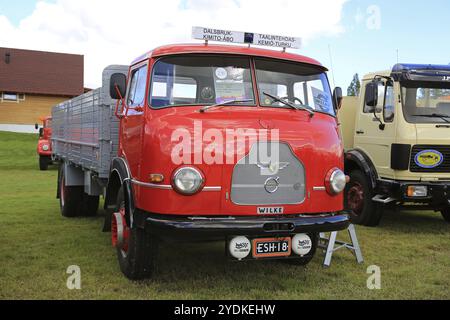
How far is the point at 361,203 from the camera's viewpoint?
28.3ft

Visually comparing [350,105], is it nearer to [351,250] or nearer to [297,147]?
[351,250]

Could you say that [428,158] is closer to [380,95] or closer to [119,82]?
[380,95]

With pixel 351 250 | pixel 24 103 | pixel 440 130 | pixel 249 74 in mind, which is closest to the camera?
pixel 249 74

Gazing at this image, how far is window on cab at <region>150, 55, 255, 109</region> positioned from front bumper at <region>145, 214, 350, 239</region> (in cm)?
114

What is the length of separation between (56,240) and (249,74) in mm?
3696

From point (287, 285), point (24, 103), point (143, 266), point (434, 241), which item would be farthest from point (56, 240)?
point (24, 103)

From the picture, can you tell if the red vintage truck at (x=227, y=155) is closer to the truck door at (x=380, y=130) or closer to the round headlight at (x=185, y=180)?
the round headlight at (x=185, y=180)

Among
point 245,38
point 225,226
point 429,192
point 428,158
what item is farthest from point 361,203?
point 225,226

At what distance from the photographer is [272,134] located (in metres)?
4.64

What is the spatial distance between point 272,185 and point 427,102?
4.59 metres

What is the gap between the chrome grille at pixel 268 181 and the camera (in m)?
4.52

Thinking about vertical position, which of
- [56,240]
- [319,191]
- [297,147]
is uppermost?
[297,147]

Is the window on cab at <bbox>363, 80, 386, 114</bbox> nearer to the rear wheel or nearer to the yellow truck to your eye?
the yellow truck
